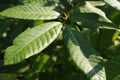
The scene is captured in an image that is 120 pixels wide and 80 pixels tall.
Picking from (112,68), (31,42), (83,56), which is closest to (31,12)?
(31,42)

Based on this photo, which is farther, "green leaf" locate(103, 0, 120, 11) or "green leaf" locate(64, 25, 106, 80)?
"green leaf" locate(103, 0, 120, 11)

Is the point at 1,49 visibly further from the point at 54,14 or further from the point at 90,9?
the point at 90,9

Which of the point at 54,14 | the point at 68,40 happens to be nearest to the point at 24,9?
the point at 54,14

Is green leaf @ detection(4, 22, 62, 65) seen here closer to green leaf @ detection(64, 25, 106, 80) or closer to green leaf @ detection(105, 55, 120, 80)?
green leaf @ detection(64, 25, 106, 80)

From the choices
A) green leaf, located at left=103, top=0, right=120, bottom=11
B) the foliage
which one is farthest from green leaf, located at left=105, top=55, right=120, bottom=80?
green leaf, located at left=103, top=0, right=120, bottom=11

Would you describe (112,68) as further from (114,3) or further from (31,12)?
(31,12)

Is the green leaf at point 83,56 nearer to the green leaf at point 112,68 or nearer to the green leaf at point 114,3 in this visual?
the green leaf at point 112,68

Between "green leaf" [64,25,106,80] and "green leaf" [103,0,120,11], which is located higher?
"green leaf" [103,0,120,11]
